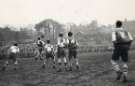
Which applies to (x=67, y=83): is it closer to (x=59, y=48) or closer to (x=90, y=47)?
(x=59, y=48)

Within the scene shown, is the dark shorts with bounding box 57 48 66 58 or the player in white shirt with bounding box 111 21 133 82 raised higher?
the player in white shirt with bounding box 111 21 133 82

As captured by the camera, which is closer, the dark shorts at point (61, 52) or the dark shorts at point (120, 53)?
the dark shorts at point (120, 53)

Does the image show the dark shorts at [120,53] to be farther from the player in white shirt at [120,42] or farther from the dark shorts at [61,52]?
the dark shorts at [61,52]

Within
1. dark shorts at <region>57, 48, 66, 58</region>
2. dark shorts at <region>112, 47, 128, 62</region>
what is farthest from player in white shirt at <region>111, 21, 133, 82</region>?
dark shorts at <region>57, 48, 66, 58</region>

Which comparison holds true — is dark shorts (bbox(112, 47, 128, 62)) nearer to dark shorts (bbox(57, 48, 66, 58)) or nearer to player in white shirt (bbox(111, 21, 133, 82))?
player in white shirt (bbox(111, 21, 133, 82))

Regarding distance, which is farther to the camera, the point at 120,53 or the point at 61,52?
the point at 61,52

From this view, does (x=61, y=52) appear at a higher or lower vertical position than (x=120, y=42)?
lower

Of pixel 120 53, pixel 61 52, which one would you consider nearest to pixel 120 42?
pixel 120 53

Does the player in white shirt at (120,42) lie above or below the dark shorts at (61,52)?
above

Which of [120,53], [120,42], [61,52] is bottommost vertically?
[61,52]

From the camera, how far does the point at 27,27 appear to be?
3838cm

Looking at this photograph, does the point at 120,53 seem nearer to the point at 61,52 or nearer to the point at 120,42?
the point at 120,42

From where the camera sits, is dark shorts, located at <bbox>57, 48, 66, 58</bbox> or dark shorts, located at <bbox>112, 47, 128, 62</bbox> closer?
dark shorts, located at <bbox>112, 47, 128, 62</bbox>

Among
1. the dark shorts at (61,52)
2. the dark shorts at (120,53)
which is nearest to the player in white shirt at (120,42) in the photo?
the dark shorts at (120,53)
